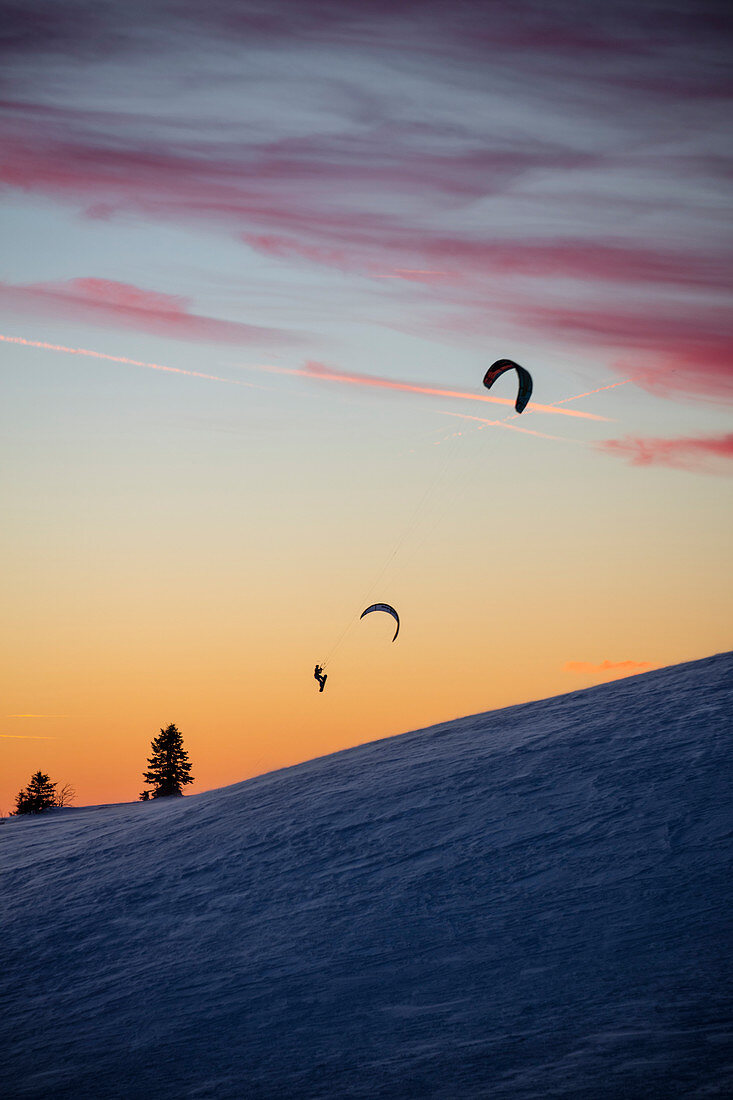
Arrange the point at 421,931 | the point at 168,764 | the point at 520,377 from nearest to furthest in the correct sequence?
the point at 421,931
the point at 520,377
the point at 168,764

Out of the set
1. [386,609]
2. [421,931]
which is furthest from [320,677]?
[421,931]

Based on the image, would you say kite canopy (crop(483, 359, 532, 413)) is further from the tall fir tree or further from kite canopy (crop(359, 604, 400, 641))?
the tall fir tree

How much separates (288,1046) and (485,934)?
12.7 feet

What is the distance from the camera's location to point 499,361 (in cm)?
3064

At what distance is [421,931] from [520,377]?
63.4 feet

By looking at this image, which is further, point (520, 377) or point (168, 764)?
point (168, 764)

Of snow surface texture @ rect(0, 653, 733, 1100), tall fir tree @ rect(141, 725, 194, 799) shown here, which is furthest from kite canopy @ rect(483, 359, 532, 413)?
tall fir tree @ rect(141, 725, 194, 799)

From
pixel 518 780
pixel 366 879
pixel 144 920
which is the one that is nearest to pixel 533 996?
pixel 366 879

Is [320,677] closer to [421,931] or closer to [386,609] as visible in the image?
[386,609]

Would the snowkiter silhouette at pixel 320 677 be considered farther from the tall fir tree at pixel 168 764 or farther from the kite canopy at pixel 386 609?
the tall fir tree at pixel 168 764

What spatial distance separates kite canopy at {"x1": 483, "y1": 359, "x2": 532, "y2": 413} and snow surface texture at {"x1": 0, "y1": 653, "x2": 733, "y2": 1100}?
32.3ft

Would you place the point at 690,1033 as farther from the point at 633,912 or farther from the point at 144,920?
the point at 144,920

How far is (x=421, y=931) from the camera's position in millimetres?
15711

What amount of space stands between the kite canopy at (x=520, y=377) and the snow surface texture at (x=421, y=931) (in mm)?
9841
